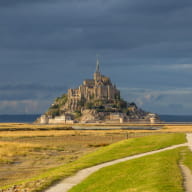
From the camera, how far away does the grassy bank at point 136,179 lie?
15.5 m

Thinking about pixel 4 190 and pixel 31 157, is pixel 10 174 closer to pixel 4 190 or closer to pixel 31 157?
pixel 4 190

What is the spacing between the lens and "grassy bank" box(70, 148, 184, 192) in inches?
608

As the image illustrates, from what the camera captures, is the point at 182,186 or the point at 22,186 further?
the point at 22,186

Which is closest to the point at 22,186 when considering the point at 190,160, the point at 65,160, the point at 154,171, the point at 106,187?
the point at 106,187

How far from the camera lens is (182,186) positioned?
15.5 metres

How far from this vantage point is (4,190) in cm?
1895

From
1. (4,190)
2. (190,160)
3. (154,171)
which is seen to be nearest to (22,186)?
(4,190)

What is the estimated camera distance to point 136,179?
18.0m

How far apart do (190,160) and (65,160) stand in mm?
13521

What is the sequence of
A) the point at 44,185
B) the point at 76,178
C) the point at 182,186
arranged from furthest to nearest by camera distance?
1. the point at 76,178
2. the point at 44,185
3. the point at 182,186

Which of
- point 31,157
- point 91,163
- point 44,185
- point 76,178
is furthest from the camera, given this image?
point 31,157

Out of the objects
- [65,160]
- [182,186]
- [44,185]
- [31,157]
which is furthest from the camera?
[31,157]

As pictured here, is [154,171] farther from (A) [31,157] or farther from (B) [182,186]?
(A) [31,157]

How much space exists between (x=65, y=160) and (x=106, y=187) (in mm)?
19019
